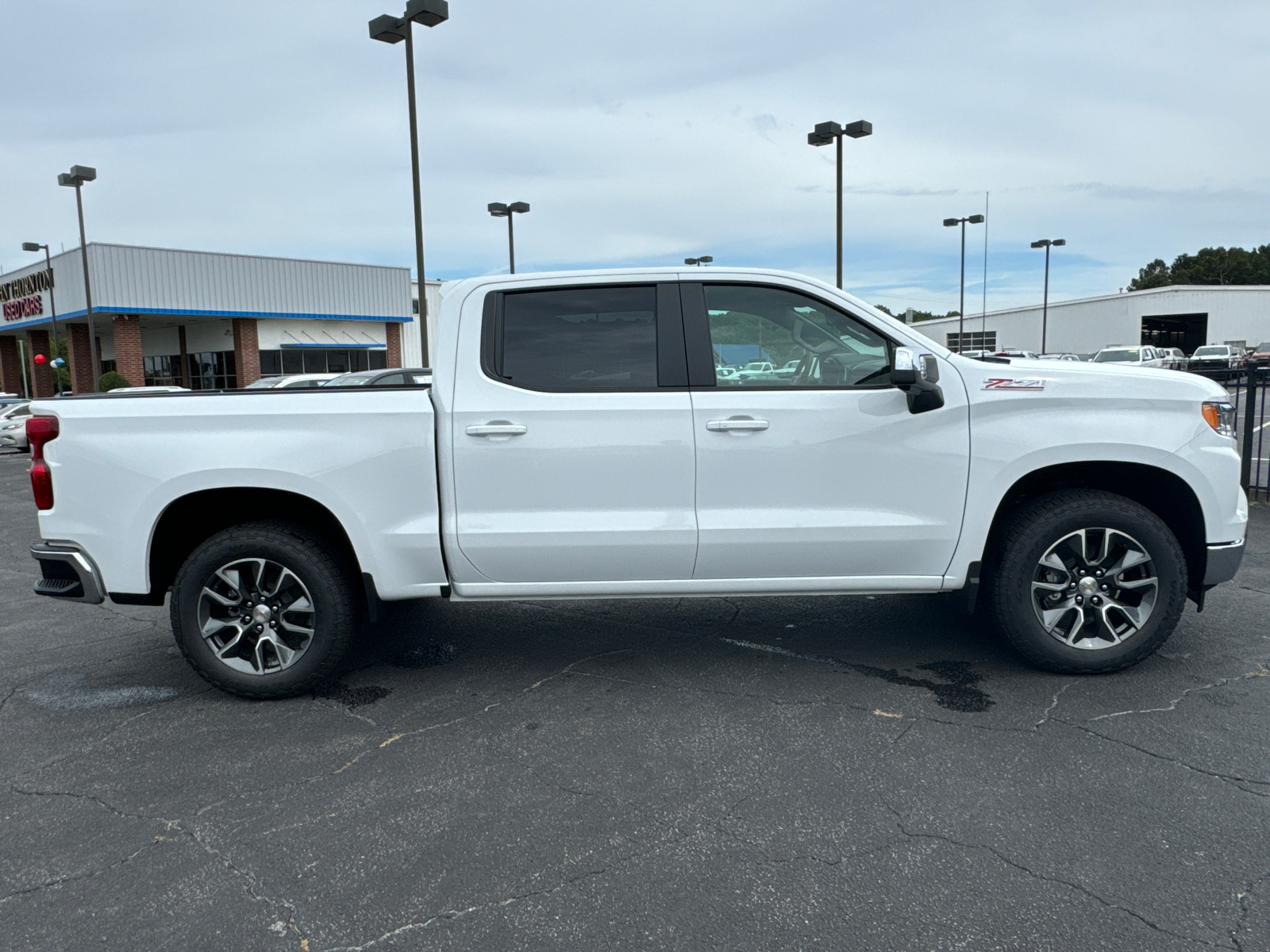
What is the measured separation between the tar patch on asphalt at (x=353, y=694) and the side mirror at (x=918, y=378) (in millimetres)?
2800

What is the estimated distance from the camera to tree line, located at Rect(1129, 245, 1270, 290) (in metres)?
106

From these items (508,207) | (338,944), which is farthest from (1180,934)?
(508,207)

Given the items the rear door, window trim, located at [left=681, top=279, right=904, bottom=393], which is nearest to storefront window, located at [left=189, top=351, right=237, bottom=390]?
the rear door

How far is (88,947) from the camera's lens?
262 centimetres

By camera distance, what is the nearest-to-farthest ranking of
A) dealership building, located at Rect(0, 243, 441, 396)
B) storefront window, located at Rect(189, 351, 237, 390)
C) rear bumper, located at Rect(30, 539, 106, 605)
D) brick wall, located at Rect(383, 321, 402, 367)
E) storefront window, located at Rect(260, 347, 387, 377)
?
1. rear bumper, located at Rect(30, 539, 106, 605)
2. dealership building, located at Rect(0, 243, 441, 396)
3. storefront window, located at Rect(189, 351, 237, 390)
4. storefront window, located at Rect(260, 347, 387, 377)
5. brick wall, located at Rect(383, 321, 402, 367)

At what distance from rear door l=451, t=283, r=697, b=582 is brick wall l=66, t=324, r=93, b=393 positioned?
41105mm

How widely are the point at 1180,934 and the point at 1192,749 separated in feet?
4.56

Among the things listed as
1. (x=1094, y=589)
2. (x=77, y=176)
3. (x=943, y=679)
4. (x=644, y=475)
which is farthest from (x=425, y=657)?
(x=77, y=176)

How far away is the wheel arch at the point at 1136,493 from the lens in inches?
179

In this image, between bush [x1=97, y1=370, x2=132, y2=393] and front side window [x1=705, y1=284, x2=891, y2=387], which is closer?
front side window [x1=705, y1=284, x2=891, y2=387]

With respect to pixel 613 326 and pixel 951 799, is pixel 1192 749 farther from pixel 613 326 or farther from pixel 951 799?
pixel 613 326

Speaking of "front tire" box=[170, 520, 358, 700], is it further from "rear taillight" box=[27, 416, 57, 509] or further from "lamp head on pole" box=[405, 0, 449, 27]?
"lamp head on pole" box=[405, 0, 449, 27]

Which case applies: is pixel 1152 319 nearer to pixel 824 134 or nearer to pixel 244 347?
pixel 824 134

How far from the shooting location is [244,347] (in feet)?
120
